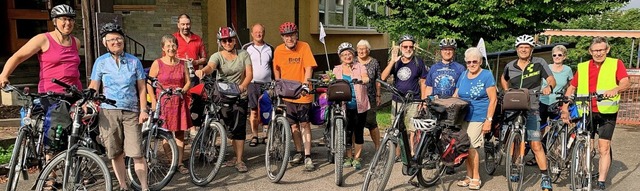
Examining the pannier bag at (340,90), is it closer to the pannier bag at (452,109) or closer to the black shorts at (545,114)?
the pannier bag at (452,109)

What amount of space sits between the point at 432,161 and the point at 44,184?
3.45 m

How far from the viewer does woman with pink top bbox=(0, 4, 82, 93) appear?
13.3 ft

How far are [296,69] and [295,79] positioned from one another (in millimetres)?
119

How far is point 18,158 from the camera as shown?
4.01 metres

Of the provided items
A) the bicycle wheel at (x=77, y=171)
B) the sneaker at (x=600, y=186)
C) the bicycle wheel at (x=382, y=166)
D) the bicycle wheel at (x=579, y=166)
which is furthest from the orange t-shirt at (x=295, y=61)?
the sneaker at (x=600, y=186)

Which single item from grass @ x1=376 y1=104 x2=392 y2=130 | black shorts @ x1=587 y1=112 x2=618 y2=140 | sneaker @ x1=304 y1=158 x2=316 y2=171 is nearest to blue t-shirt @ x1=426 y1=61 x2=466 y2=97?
black shorts @ x1=587 y1=112 x2=618 y2=140

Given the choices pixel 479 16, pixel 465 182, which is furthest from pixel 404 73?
pixel 479 16

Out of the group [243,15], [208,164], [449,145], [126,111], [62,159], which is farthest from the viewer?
[243,15]

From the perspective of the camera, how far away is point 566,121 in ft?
16.5

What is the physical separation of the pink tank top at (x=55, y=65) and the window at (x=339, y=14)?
10190mm

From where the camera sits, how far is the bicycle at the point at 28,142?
13.0 feet

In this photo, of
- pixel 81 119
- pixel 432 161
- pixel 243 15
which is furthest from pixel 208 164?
pixel 243 15

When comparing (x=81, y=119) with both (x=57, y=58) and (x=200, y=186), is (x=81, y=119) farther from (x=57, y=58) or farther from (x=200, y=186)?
(x=200, y=186)

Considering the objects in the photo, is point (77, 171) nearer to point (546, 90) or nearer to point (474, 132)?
point (474, 132)
